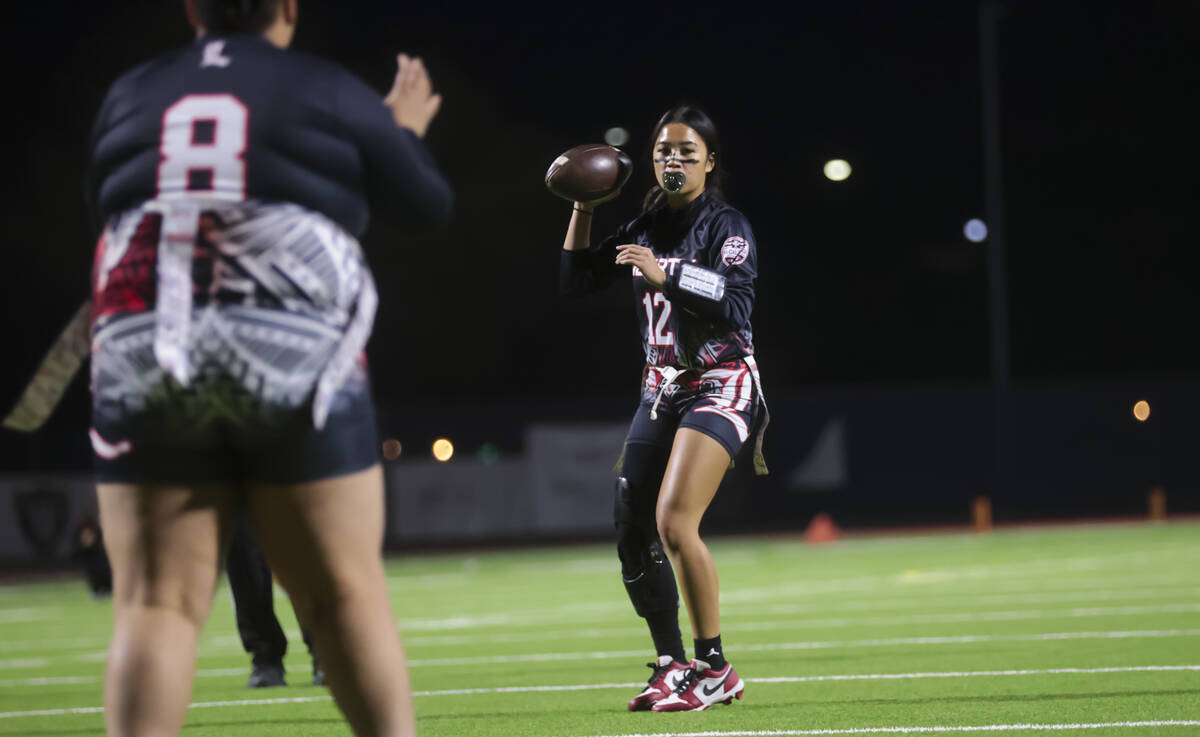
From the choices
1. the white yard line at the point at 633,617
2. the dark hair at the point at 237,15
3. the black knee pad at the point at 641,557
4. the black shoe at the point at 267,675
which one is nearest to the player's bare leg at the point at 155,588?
the dark hair at the point at 237,15

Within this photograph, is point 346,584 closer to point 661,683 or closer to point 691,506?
point 691,506

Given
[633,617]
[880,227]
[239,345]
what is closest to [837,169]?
[880,227]

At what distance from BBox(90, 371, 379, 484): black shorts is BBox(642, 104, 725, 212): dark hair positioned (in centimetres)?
341

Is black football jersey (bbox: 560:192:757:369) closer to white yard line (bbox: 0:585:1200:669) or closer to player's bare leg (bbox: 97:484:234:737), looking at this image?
player's bare leg (bbox: 97:484:234:737)

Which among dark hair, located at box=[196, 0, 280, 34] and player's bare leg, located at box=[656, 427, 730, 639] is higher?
dark hair, located at box=[196, 0, 280, 34]

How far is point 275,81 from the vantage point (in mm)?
3283

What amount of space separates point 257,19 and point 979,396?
31.0 metres

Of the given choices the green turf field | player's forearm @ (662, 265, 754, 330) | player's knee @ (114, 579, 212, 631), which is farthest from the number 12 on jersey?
player's knee @ (114, 579, 212, 631)

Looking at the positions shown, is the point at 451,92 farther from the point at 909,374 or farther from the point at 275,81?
the point at 275,81

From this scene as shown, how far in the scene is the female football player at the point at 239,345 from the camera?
3.16 meters

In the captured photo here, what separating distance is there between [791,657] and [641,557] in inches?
83.0

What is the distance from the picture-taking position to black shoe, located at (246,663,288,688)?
25.2ft

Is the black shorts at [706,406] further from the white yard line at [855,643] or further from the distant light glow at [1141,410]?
the distant light glow at [1141,410]

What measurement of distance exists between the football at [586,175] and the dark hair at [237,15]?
2.86m
